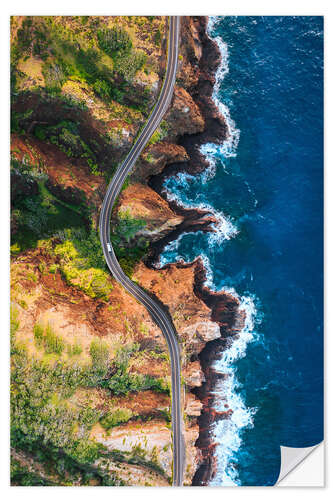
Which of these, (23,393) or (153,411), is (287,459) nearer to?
(153,411)

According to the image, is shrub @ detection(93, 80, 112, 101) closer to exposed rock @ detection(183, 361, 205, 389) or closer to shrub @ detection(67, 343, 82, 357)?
shrub @ detection(67, 343, 82, 357)

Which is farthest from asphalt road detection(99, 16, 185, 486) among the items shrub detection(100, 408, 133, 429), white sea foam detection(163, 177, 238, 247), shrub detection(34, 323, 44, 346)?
shrub detection(34, 323, 44, 346)

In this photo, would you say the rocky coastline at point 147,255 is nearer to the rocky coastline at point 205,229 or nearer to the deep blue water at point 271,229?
the rocky coastline at point 205,229

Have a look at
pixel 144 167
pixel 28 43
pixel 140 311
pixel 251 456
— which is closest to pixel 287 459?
pixel 251 456

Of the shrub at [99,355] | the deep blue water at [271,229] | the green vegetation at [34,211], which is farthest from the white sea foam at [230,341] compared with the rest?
the green vegetation at [34,211]

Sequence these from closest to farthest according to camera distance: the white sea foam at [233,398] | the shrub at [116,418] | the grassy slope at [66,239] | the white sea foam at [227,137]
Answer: the grassy slope at [66,239] → the shrub at [116,418] → the white sea foam at [227,137] → the white sea foam at [233,398]

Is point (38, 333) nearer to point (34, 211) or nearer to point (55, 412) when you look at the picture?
point (55, 412)
